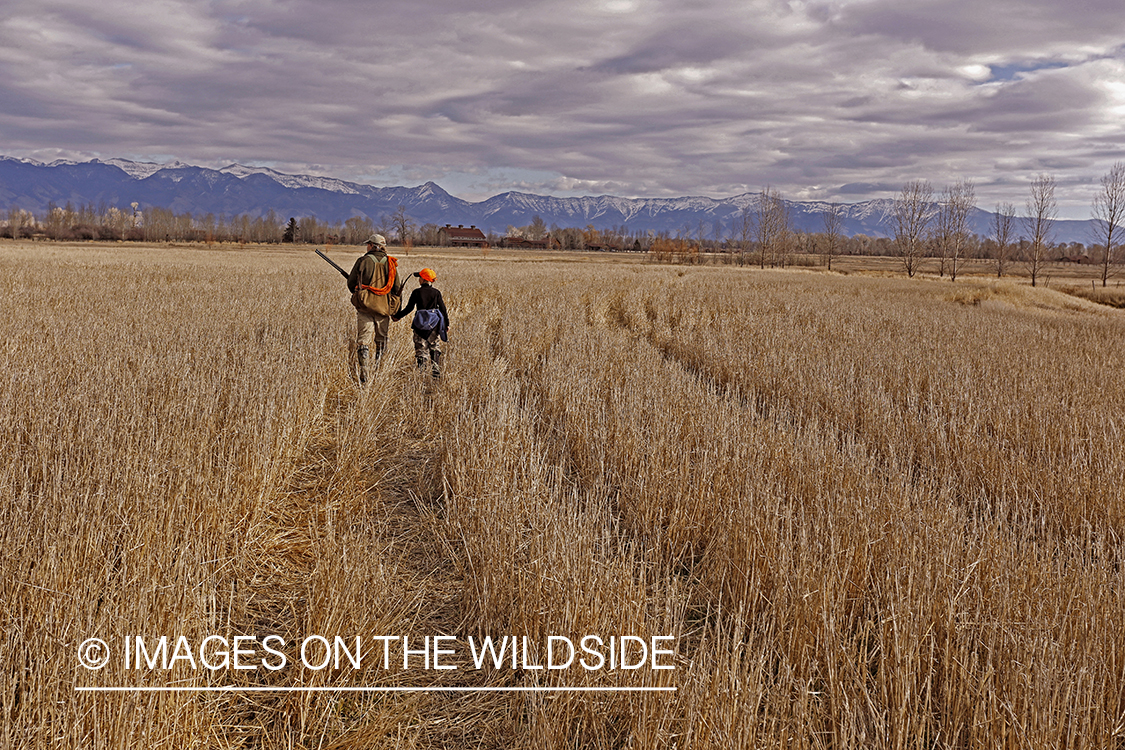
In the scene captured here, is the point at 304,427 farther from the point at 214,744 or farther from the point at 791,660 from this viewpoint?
the point at 791,660

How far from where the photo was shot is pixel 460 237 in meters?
151

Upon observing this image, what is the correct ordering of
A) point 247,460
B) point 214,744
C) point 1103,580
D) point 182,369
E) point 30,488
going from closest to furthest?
point 214,744 < point 1103,580 < point 30,488 < point 247,460 < point 182,369

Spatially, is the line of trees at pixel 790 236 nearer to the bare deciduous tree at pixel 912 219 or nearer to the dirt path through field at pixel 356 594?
the bare deciduous tree at pixel 912 219

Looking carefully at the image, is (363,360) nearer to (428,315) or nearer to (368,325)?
(368,325)

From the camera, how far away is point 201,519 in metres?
3.50

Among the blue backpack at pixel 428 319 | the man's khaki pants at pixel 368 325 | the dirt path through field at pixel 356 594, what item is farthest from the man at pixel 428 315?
the dirt path through field at pixel 356 594

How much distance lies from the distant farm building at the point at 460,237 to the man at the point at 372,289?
124060 millimetres

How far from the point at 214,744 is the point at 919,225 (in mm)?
75196

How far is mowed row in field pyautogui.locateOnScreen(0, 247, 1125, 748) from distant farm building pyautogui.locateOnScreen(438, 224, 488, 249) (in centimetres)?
12665

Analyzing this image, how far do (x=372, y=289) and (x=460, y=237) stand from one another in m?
148

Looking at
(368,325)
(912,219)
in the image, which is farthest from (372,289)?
(912,219)

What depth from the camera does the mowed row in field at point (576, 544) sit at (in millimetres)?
2449

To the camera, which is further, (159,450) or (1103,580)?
(159,450)

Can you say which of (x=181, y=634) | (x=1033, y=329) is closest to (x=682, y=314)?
(x=1033, y=329)
